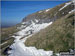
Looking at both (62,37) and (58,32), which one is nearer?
(62,37)

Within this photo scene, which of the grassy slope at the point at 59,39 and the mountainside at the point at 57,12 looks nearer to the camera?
the grassy slope at the point at 59,39

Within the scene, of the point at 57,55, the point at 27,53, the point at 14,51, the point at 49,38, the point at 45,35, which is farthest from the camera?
the point at 45,35

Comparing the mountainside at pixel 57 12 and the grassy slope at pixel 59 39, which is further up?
the mountainside at pixel 57 12

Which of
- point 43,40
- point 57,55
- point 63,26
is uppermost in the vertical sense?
point 63,26

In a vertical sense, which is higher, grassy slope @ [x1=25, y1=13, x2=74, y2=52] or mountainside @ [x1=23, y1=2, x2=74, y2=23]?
mountainside @ [x1=23, y1=2, x2=74, y2=23]

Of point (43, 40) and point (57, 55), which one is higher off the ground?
point (43, 40)

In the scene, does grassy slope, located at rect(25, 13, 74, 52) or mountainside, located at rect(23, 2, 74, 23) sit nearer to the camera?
grassy slope, located at rect(25, 13, 74, 52)

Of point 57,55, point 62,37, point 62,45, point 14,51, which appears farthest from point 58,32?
point 14,51

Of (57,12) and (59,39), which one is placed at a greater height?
(57,12)

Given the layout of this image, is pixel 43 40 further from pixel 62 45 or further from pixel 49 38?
pixel 62 45

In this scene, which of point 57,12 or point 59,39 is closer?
point 59,39

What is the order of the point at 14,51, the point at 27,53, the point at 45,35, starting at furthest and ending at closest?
the point at 45,35 → the point at 14,51 → the point at 27,53
